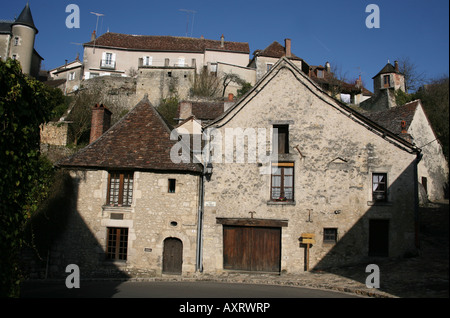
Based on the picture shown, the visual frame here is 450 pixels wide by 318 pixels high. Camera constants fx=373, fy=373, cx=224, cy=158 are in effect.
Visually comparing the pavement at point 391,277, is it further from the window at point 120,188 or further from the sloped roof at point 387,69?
the sloped roof at point 387,69

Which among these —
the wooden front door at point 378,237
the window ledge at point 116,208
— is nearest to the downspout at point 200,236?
the window ledge at point 116,208

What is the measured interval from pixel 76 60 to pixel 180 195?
54.7 m

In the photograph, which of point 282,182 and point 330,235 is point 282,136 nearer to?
point 282,182

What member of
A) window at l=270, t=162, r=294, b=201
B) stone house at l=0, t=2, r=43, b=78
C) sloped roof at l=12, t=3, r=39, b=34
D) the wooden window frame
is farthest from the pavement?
sloped roof at l=12, t=3, r=39, b=34

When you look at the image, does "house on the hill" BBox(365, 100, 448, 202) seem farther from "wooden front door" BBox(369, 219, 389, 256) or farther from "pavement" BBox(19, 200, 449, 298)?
"wooden front door" BBox(369, 219, 389, 256)

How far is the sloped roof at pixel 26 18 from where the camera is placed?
45812 mm

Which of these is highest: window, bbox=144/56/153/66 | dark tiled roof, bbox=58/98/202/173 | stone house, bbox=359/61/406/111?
window, bbox=144/56/153/66

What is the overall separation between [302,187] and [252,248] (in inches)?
135

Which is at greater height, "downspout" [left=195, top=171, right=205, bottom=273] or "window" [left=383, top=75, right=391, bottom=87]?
"window" [left=383, top=75, right=391, bottom=87]

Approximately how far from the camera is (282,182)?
1652cm

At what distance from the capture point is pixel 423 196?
23000 mm

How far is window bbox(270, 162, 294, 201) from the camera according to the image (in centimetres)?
1642

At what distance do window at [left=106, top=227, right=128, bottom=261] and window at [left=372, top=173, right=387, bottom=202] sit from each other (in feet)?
35.7

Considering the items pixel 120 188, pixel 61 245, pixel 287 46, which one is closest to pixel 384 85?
pixel 287 46
